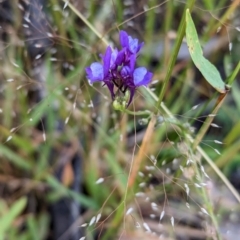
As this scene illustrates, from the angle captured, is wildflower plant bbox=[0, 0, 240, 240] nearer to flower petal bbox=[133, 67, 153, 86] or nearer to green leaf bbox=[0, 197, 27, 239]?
green leaf bbox=[0, 197, 27, 239]

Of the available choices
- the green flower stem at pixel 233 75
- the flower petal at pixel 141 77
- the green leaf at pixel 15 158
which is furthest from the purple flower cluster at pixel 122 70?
the green leaf at pixel 15 158

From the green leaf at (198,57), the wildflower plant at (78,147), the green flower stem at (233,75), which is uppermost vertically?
the green leaf at (198,57)

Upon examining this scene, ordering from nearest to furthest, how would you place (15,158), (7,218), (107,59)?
(107,59)
(7,218)
(15,158)

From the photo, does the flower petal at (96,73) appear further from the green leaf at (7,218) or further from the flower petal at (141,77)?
the green leaf at (7,218)

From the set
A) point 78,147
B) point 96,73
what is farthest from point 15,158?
point 96,73

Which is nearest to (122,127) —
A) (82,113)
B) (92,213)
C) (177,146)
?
(82,113)

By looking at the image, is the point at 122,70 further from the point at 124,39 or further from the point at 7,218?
the point at 7,218

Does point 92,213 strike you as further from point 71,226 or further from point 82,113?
point 82,113
